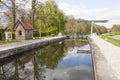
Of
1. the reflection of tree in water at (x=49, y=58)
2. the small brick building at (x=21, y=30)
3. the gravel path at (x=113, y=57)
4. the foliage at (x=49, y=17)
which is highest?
the foliage at (x=49, y=17)

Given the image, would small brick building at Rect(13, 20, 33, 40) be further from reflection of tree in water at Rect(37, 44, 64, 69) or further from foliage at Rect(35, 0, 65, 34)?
reflection of tree in water at Rect(37, 44, 64, 69)

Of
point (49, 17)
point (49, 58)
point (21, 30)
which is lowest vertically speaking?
point (49, 58)

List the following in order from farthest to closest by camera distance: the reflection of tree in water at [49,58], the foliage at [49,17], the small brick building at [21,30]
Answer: the foliage at [49,17]
the small brick building at [21,30]
the reflection of tree in water at [49,58]

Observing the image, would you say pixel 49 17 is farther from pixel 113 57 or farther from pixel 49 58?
pixel 113 57

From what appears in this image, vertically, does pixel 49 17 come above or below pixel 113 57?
above

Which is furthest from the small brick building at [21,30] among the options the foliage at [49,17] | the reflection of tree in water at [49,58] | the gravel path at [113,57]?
the gravel path at [113,57]

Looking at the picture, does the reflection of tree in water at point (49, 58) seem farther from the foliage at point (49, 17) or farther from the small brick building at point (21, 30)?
the foliage at point (49, 17)

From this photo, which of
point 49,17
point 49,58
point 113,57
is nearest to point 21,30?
point 49,58

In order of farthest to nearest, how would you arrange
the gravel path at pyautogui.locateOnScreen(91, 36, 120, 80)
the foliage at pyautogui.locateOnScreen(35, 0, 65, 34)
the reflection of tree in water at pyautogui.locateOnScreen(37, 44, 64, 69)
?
the foliage at pyautogui.locateOnScreen(35, 0, 65, 34) → the reflection of tree in water at pyautogui.locateOnScreen(37, 44, 64, 69) → the gravel path at pyautogui.locateOnScreen(91, 36, 120, 80)

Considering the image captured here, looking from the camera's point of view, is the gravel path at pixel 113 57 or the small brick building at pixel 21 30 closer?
the gravel path at pixel 113 57

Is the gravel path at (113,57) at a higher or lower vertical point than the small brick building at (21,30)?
lower

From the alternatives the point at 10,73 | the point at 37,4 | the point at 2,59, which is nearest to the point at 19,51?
the point at 2,59

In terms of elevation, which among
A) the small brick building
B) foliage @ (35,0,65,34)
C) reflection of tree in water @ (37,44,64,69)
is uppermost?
foliage @ (35,0,65,34)

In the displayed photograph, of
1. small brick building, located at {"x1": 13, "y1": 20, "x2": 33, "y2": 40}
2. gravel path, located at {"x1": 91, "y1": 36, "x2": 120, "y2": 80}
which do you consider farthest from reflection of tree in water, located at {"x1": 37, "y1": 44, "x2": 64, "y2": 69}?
small brick building, located at {"x1": 13, "y1": 20, "x2": 33, "y2": 40}
